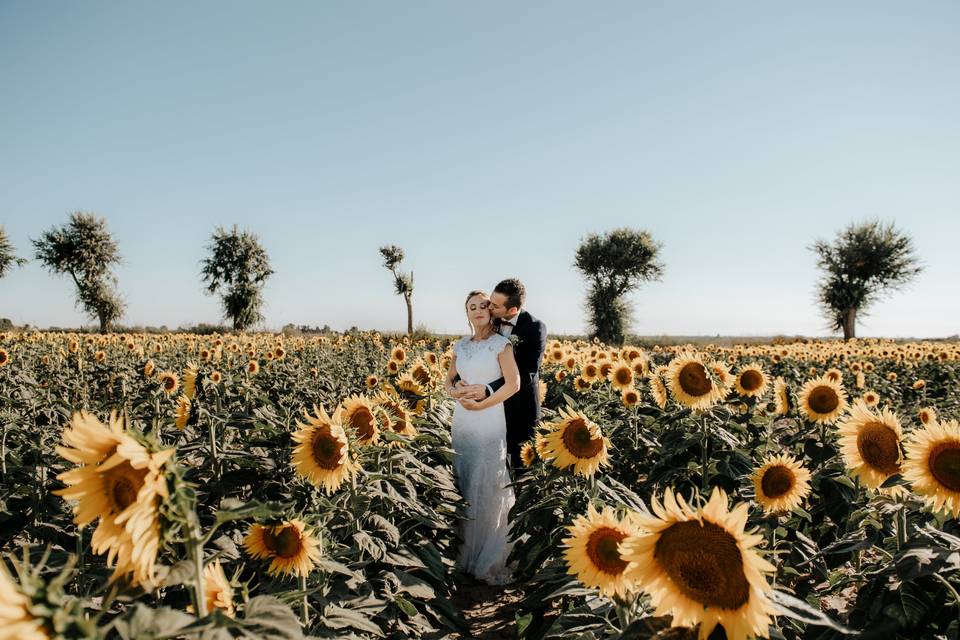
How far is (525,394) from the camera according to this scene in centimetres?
520

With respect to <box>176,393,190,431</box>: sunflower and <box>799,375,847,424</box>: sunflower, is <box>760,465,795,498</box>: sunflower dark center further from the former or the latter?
<box>176,393,190,431</box>: sunflower

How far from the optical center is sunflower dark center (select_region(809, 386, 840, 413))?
167 inches

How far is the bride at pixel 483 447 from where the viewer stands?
183 inches

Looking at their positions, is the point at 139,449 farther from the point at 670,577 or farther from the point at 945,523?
the point at 945,523

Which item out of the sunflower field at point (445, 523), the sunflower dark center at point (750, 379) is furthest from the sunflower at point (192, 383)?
the sunflower dark center at point (750, 379)

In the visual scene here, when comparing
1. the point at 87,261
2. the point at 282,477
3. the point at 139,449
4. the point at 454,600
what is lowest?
the point at 454,600

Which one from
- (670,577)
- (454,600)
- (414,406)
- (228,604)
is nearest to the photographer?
(670,577)

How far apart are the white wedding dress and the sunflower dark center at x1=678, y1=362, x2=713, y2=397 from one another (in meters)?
1.51

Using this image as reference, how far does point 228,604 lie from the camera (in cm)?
153

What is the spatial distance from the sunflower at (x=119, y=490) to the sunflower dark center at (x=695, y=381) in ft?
13.1

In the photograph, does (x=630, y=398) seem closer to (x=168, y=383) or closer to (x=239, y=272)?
(x=168, y=383)

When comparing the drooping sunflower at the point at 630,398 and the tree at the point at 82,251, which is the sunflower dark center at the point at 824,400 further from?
the tree at the point at 82,251

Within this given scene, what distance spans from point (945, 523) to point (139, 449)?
3.22m

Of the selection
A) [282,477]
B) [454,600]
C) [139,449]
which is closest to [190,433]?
[282,477]
